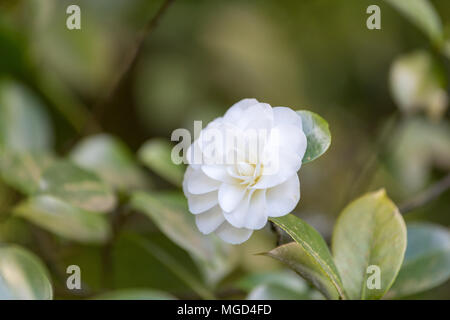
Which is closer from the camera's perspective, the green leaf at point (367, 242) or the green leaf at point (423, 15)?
the green leaf at point (367, 242)

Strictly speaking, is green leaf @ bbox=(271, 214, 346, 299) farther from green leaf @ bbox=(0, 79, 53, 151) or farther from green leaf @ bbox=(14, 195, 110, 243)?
green leaf @ bbox=(0, 79, 53, 151)

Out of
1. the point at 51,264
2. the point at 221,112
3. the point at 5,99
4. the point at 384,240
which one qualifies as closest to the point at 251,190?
the point at 384,240

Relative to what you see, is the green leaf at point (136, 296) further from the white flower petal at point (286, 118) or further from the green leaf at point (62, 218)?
the white flower petal at point (286, 118)

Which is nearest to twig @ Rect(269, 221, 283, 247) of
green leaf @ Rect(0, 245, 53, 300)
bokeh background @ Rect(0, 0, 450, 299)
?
green leaf @ Rect(0, 245, 53, 300)

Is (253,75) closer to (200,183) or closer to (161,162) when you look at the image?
(161,162)

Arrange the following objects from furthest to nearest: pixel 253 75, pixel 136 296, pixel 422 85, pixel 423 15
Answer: pixel 253 75 → pixel 422 85 → pixel 423 15 → pixel 136 296

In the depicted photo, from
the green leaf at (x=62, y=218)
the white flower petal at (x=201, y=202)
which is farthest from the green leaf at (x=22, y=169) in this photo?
the white flower petal at (x=201, y=202)

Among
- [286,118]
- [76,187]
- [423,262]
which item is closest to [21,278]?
[76,187]
